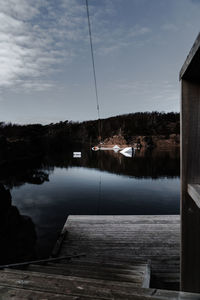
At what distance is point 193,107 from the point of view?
1008mm

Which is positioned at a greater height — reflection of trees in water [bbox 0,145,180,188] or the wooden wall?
the wooden wall

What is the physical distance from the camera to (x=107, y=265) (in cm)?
275

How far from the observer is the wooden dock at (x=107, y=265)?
1041 millimetres

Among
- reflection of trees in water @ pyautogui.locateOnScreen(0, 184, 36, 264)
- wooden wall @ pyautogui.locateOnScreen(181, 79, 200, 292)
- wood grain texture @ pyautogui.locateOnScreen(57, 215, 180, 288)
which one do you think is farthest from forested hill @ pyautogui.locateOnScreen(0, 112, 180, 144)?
wooden wall @ pyautogui.locateOnScreen(181, 79, 200, 292)

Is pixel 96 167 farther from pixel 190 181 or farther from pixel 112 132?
pixel 112 132

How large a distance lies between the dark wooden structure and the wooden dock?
0.73 feet

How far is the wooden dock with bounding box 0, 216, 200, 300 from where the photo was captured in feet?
3.42

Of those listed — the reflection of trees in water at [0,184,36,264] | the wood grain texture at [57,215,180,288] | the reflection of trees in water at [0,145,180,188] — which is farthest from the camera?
the reflection of trees in water at [0,145,180,188]

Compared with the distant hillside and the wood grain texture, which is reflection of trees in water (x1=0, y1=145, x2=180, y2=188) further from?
the wood grain texture

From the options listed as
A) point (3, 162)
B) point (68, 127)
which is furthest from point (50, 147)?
point (68, 127)

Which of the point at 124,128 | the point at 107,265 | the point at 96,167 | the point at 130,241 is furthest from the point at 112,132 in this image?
the point at 107,265

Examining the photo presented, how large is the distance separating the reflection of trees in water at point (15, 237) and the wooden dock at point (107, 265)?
170 cm

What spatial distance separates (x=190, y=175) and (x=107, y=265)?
2.29 meters

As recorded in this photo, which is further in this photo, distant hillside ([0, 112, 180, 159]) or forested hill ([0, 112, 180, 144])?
forested hill ([0, 112, 180, 144])
